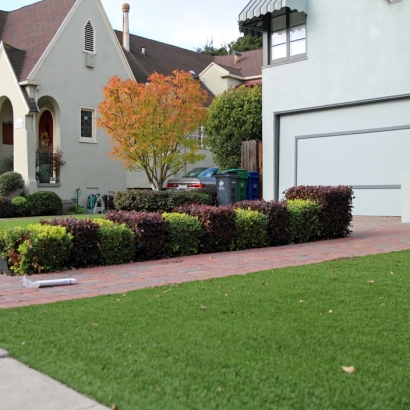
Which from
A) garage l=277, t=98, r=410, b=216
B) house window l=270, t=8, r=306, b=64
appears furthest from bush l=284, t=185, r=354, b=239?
house window l=270, t=8, r=306, b=64

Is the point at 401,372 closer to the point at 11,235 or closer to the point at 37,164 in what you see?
the point at 11,235

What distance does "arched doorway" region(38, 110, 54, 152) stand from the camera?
74.4ft

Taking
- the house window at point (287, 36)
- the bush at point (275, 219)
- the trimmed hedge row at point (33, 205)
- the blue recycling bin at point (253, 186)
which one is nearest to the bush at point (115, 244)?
the bush at point (275, 219)

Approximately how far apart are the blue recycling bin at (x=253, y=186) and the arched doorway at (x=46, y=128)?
8.97m

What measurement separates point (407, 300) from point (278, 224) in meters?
5.13

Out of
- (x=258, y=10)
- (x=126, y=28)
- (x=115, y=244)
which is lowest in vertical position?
(x=115, y=244)

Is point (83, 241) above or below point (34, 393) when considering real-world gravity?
above

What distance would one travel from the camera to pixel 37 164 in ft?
69.5

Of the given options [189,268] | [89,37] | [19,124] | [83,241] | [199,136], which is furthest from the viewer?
[199,136]

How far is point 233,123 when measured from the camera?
829 inches

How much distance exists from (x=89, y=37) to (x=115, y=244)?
55.7 ft

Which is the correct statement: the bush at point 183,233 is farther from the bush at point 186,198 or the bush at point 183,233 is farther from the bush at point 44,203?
the bush at point 44,203

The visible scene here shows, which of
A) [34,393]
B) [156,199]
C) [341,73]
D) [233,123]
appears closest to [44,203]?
[156,199]

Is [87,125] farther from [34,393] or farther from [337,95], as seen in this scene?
[34,393]
